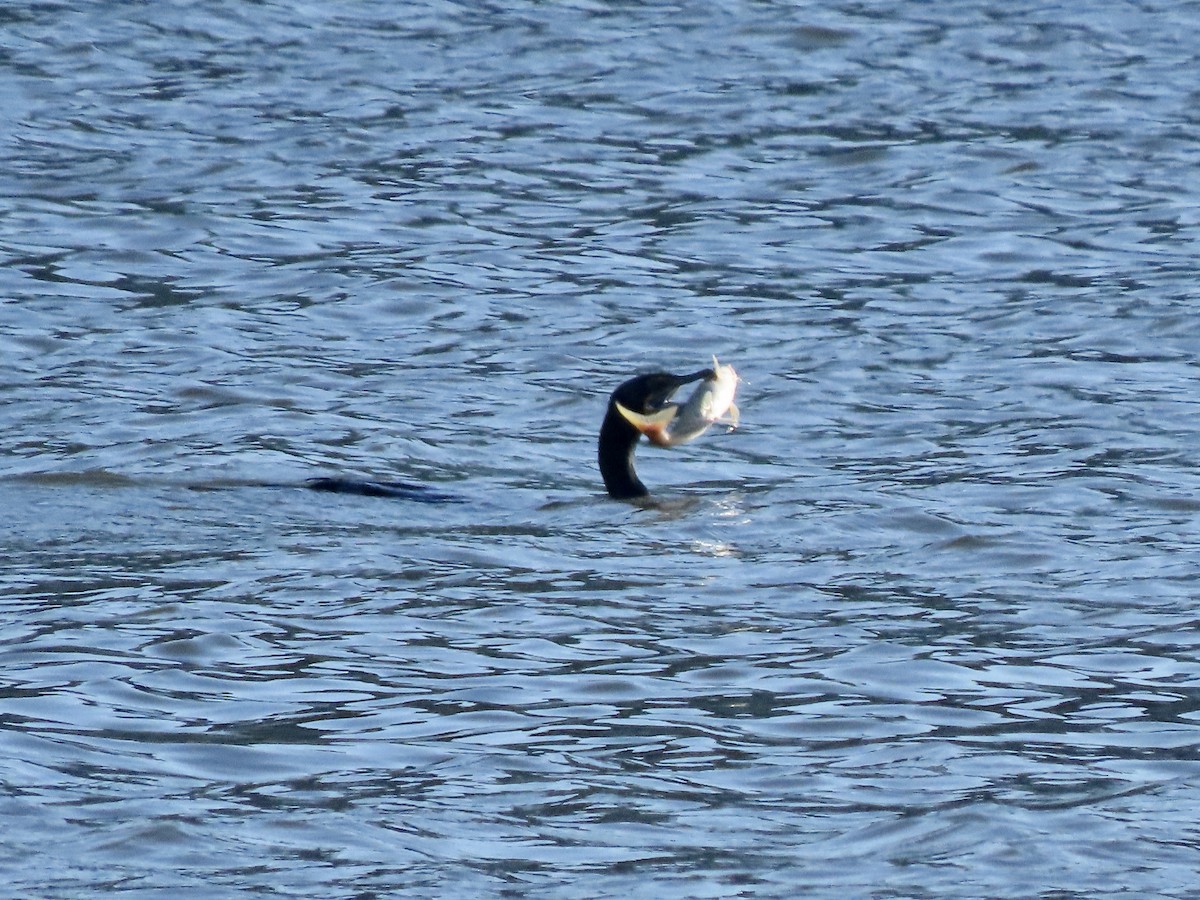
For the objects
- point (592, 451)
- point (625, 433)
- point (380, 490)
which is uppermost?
point (625, 433)

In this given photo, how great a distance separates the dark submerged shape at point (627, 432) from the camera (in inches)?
376

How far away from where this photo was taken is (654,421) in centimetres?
955

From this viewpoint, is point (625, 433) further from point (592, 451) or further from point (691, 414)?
point (592, 451)

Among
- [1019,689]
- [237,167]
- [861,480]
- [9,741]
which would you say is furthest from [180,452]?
[237,167]

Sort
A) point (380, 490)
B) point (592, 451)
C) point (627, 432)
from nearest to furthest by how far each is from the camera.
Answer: point (380, 490)
point (627, 432)
point (592, 451)

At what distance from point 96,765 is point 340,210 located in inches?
366

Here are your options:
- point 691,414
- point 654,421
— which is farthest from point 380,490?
point 691,414

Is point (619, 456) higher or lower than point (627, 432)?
lower

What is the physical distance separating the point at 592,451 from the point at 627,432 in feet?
3.73

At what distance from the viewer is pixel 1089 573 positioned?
834 centimetres

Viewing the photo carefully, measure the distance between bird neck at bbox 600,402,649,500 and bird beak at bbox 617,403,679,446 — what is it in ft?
0.10

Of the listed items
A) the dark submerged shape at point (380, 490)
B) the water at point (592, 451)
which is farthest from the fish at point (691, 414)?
the dark submerged shape at point (380, 490)

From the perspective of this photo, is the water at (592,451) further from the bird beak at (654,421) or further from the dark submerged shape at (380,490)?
the bird beak at (654,421)

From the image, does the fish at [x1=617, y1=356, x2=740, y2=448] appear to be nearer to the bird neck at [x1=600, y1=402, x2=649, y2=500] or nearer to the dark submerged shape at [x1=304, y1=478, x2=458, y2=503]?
the bird neck at [x1=600, y1=402, x2=649, y2=500]
